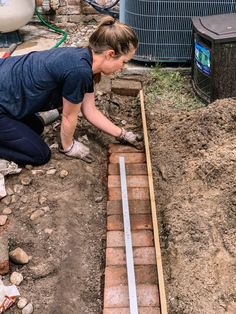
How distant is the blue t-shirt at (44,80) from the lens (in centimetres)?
283

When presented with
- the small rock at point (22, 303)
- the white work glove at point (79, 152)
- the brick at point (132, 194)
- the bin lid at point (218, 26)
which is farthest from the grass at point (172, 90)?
the small rock at point (22, 303)

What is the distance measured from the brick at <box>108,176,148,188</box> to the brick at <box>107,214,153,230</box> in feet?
1.00

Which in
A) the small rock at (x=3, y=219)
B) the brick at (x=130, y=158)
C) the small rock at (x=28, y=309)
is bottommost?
the brick at (x=130, y=158)

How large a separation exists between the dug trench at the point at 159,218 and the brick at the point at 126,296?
0.22 ft

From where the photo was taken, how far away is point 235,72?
3.68 m

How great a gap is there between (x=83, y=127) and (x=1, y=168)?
0.84 m

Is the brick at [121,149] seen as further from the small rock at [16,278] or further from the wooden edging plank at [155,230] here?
the small rock at [16,278]

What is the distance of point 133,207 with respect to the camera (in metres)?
2.91


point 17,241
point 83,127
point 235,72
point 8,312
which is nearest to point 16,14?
point 83,127

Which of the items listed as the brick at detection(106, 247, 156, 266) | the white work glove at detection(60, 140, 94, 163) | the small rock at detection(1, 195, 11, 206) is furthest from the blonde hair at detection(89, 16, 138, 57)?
the brick at detection(106, 247, 156, 266)

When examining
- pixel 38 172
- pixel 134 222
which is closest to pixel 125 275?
pixel 134 222

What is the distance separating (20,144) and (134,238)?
1.00 metres

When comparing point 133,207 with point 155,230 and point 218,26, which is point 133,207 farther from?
point 218,26

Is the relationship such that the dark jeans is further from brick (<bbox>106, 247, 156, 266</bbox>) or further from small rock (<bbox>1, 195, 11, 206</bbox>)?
brick (<bbox>106, 247, 156, 266</bbox>)
